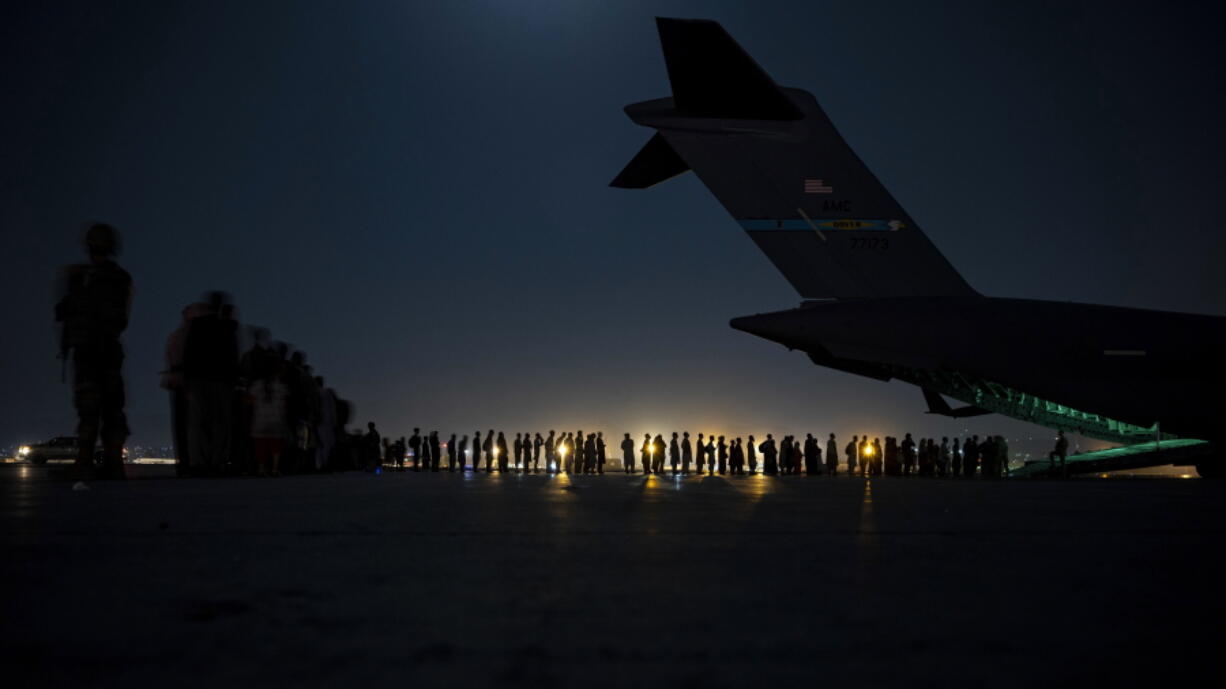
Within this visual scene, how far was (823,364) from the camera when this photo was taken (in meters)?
9.65

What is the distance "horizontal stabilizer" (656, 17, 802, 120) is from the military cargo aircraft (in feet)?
0.06

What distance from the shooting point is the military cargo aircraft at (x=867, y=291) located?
895cm

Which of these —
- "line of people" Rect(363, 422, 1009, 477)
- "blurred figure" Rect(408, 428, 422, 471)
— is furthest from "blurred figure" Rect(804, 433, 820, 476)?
"blurred figure" Rect(408, 428, 422, 471)

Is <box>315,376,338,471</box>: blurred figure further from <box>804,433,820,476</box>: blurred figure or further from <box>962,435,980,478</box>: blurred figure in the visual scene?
<box>962,435,980,478</box>: blurred figure

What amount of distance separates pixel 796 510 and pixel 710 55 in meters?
5.83

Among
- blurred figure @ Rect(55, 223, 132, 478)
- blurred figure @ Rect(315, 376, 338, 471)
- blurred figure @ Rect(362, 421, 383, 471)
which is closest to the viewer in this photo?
blurred figure @ Rect(55, 223, 132, 478)

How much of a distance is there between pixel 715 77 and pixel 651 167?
4.79 ft

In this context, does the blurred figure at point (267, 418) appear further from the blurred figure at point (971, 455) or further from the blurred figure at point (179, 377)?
the blurred figure at point (971, 455)

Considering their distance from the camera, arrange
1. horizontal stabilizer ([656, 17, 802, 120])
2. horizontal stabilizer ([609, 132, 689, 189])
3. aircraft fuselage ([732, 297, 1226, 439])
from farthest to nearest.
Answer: horizontal stabilizer ([609, 132, 689, 189])
aircraft fuselage ([732, 297, 1226, 439])
horizontal stabilizer ([656, 17, 802, 120])

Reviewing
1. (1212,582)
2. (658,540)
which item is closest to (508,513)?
(658,540)

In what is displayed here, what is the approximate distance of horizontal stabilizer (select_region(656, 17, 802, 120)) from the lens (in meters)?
8.20

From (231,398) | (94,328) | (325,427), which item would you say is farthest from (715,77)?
(325,427)

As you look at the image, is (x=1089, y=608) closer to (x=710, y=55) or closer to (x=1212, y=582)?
(x=1212, y=582)

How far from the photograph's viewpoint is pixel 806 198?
958 centimetres
